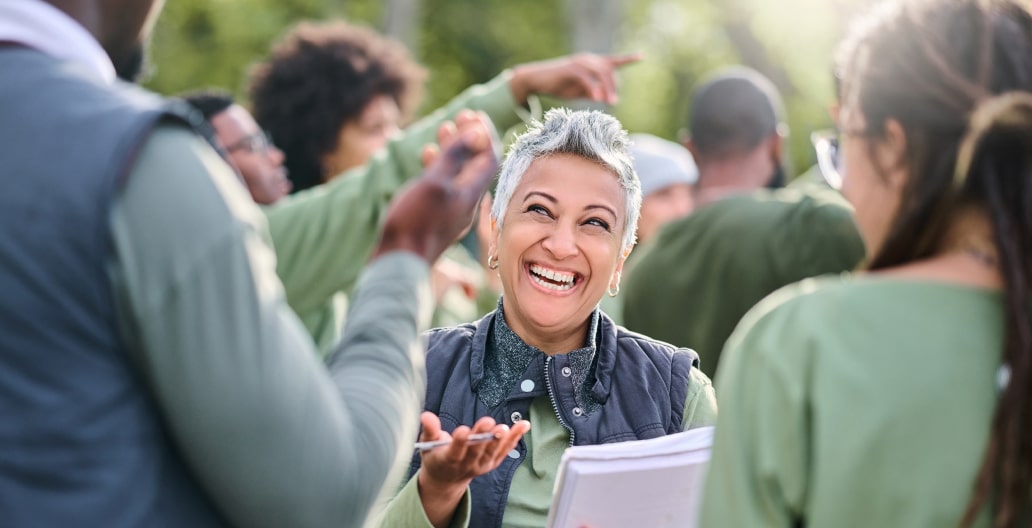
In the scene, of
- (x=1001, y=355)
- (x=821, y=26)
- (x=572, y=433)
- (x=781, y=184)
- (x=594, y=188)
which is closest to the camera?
(x=1001, y=355)

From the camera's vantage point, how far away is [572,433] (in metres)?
3.05

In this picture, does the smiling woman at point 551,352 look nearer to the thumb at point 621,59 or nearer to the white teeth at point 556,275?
the white teeth at point 556,275

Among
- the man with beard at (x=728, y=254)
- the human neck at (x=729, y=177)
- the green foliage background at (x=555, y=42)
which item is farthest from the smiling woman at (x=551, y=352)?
the green foliage background at (x=555, y=42)

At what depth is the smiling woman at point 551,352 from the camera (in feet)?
9.86

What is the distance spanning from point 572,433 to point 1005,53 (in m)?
1.44

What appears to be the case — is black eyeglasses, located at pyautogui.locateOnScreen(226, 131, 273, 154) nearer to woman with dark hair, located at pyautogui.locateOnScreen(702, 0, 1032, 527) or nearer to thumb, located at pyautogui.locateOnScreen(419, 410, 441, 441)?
thumb, located at pyautogui.locateOnScreen(419, 410, 441, 441)

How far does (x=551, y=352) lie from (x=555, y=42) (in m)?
22.8

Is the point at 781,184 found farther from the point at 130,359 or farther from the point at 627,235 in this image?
the point at 130,359

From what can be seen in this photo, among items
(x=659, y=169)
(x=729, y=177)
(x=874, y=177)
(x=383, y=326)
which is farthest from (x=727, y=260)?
(x=383, y=326)

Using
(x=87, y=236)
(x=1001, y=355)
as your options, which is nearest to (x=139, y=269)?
(x=87, y=236)

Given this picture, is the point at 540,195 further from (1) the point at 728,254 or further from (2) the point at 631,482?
(1) the point at 728,254

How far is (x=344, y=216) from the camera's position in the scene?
430 centimetres

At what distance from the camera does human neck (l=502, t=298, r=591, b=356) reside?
3279 millimetres

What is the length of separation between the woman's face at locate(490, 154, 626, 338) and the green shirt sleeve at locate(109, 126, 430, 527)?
1.52 metres
